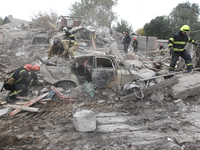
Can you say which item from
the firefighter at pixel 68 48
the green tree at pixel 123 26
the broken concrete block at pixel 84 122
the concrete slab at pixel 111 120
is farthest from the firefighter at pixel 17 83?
the green tree at pixel 123 26

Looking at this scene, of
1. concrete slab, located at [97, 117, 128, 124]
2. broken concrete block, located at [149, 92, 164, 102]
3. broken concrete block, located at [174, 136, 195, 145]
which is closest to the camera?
broken concrete block, located at [174, 136, 195, 145]

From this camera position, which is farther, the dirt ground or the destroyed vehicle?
the destroyed vehicle

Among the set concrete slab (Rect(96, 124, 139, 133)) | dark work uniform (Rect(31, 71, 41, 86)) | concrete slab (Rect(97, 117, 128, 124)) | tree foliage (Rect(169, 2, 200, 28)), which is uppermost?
tree foliage (Rect(169, 2, 200, 28))

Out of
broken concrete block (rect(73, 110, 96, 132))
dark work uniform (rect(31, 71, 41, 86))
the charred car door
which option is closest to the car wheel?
dark work uniform (rect(31, 71, 41, 86))

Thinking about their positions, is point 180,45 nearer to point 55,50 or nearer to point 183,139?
point 183,139

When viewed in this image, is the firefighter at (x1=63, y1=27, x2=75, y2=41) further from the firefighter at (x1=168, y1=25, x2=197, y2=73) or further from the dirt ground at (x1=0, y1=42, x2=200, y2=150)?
the firefighter at (x1=168, y1=25, x2=197, y2=73)

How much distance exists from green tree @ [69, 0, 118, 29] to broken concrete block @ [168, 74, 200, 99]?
27.5m

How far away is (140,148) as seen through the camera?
2.24 m

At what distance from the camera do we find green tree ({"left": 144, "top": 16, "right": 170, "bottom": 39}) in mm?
21991

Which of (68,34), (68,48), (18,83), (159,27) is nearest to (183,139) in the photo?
(18,83)

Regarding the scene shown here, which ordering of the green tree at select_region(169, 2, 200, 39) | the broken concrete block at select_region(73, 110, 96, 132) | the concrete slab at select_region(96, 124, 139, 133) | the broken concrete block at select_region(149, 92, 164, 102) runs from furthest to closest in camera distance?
the green tree at select_region(169, 2, 200, 39), the broken concrete block at select_region(149, 92, 164, 102), the concrete slab at select_region(96, 124, 139, 133), the broken concrete block at select_region(73, 110, 96, 132)

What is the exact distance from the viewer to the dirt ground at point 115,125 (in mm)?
2340

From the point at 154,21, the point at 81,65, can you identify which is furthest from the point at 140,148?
the point at 154,21

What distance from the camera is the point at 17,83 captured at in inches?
183
